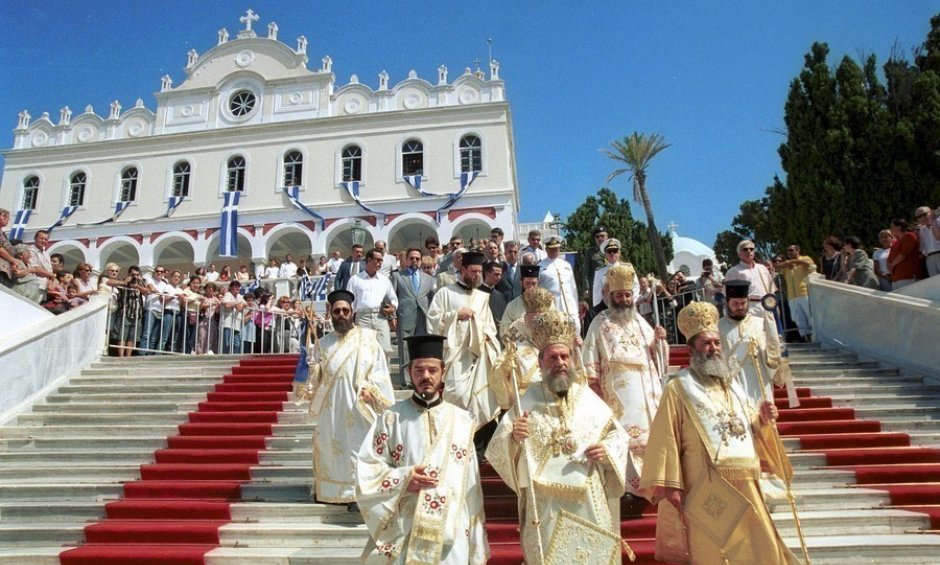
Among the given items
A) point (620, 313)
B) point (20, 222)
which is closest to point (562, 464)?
point (620, 313)

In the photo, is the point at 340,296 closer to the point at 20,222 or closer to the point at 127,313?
the point at 127,313

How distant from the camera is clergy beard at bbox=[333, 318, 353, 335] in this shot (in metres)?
5.84

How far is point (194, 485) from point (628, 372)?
4428 mm

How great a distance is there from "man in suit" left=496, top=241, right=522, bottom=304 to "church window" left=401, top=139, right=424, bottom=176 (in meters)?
19.0

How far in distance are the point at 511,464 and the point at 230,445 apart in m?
4.90

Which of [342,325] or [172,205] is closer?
[342,325]

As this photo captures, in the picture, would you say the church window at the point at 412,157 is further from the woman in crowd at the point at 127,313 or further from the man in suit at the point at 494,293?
the man in suit at the point at 494,293

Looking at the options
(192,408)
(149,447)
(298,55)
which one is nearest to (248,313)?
(192,408)

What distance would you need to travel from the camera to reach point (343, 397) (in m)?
5.69

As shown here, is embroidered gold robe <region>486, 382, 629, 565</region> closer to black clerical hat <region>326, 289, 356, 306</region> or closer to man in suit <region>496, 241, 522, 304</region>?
black clerical hat <region>326, 289, 356, 306</region>

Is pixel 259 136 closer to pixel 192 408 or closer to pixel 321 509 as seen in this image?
pixel 192 408

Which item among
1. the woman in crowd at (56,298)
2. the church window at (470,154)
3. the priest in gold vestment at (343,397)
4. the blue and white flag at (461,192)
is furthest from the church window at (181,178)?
the priest in gold vestment at (343,397)

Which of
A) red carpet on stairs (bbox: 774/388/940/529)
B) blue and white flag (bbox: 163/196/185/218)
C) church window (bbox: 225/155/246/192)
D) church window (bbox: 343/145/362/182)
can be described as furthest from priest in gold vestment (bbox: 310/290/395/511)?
blue and white flag (bbox: 163/196/185/218)

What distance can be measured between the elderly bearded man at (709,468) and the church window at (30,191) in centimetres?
3549
